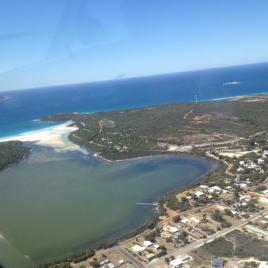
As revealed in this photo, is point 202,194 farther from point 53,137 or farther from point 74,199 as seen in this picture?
point 53,137

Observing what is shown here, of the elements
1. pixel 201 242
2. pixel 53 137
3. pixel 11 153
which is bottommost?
pixel 201 242

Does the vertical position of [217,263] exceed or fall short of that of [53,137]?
it falls short

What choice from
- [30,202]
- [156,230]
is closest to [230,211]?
[156,230]

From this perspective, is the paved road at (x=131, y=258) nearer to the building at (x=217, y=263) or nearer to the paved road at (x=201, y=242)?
the paved road at (x=201, y=242)

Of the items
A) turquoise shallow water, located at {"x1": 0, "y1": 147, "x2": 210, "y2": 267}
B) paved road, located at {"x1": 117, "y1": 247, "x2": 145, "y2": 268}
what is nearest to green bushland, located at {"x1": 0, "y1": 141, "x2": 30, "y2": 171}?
turquoise shallow water, located at {"x1": 0, "y1": 147, "x2": 210, "y2": 267}

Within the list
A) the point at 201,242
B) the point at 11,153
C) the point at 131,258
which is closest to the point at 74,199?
the point at 131,258

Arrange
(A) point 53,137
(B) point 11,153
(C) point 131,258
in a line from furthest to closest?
(A) point 53,137 → (B) point 11,153 → (C) point 131,258

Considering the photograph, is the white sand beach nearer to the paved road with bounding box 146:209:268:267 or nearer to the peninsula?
the peninsula

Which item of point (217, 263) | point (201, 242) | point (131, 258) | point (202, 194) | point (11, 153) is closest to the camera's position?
point (217, 263)
